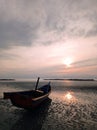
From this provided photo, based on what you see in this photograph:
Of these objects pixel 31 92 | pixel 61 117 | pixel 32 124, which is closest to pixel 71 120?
pixel 61 117

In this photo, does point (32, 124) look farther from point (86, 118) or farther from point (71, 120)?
point (86, 118)

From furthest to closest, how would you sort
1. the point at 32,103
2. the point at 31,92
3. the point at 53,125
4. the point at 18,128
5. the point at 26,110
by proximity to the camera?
the point at 31,92
the point at 26,110
the point at 32,103
the point at 53,125
the point at 18,128

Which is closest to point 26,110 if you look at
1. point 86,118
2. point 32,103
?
point 32,103

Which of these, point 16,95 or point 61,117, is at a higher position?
point 16,95

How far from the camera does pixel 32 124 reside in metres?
15.6

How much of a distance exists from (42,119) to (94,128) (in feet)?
17.6

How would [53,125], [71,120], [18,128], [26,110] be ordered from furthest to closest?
[26,110] → [71,120] → [53,125] → [18,128]

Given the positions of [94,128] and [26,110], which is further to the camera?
[26,110]

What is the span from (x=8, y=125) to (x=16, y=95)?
4.43 metres

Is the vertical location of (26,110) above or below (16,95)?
below

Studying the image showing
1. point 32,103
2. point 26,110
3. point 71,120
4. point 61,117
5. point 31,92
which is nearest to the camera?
point 71,120

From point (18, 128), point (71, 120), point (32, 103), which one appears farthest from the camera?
point (32, 103)

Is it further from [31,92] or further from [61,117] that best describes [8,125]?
[31,92]

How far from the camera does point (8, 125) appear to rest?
15.1 meters
